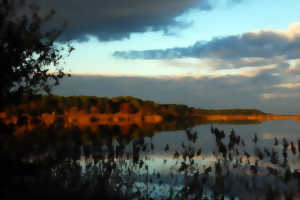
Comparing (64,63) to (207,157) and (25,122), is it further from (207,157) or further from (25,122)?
(207,157)

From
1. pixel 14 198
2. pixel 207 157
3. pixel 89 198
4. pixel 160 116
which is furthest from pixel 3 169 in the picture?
pixel 160 116

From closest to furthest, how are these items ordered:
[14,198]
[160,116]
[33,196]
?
[14,198] < [33,196] < [160,116]

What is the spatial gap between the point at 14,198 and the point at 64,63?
751 cm

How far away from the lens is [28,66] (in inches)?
551

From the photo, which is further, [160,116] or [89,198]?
[160,116]

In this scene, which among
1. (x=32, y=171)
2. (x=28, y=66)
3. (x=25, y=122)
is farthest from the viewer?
(x=28, y=66)

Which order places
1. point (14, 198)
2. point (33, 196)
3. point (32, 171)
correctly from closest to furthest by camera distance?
1. point (14, 198)
2. point (33, 196)
3. point (32, 171)

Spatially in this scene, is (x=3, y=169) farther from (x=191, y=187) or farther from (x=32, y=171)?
(x=191, y=187)

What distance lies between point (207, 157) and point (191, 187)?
10248mm

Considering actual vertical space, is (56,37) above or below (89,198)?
above

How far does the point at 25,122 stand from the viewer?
41.9 feet

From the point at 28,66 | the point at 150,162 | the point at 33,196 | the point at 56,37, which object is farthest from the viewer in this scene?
the point at 150,162

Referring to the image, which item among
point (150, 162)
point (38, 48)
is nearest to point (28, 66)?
point (38, 48)

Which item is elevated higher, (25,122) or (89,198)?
(25,122)
